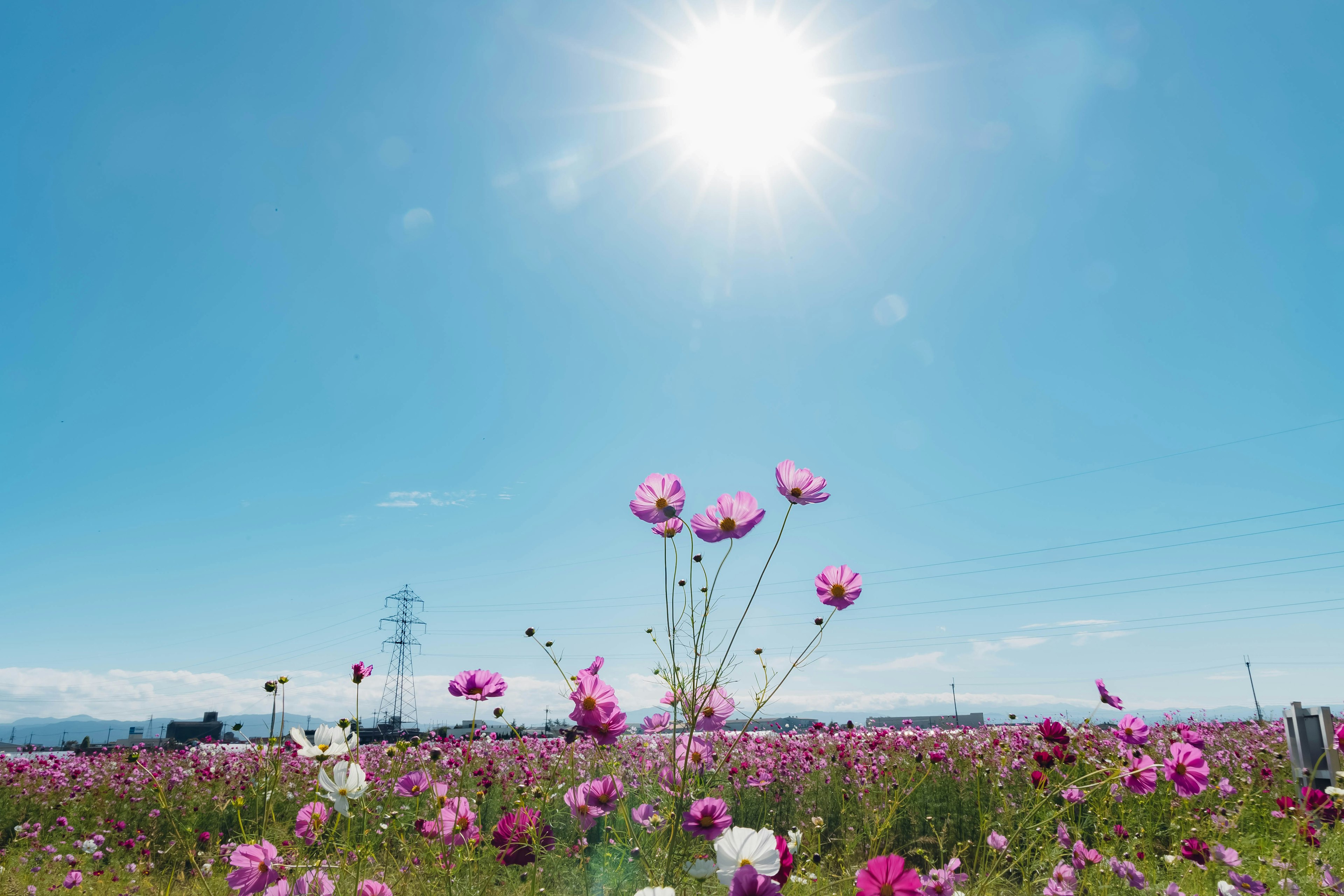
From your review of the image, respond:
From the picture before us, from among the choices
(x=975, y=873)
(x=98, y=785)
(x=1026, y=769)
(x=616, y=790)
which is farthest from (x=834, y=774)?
(x=98, y=785)

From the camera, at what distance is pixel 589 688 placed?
1.50 metres

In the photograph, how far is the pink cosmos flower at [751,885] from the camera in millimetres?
1035

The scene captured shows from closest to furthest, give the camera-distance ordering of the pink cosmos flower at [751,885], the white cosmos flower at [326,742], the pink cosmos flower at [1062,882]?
the pink cosmos flower at [751,885] → the white cosmos flower at [326,742] → the pink cosmos flower at [1062,882]

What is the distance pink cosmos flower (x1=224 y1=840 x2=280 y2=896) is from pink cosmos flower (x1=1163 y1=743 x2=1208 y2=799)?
93.7 inches

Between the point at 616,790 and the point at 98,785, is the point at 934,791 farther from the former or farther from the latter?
the point at 98,785

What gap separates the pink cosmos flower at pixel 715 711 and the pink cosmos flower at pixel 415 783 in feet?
2.60

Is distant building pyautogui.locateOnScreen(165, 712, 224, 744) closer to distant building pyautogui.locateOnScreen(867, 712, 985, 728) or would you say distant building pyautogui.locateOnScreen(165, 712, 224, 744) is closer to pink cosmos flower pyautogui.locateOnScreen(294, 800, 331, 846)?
distant building pyautogui.locateOnScreen(867, 712, 985, 728)

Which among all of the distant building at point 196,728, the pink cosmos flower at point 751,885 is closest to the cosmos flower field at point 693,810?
the pink cosmos flower at point 751,885

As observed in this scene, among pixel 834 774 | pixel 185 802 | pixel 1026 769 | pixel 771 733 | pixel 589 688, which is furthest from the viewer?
pixel 771 733

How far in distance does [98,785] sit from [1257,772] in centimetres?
1160

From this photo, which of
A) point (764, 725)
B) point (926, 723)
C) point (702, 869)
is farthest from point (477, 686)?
point (926, 723)

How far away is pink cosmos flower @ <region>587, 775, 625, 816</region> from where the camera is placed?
5.99 ft

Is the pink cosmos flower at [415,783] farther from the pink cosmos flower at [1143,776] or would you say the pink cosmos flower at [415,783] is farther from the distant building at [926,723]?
the distant building at [926,723]

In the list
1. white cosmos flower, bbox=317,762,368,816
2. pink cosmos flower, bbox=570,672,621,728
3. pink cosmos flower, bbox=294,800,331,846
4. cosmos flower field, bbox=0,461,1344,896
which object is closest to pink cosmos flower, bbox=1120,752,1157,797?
cosmos flower field, bbox=0,461,1344,896
